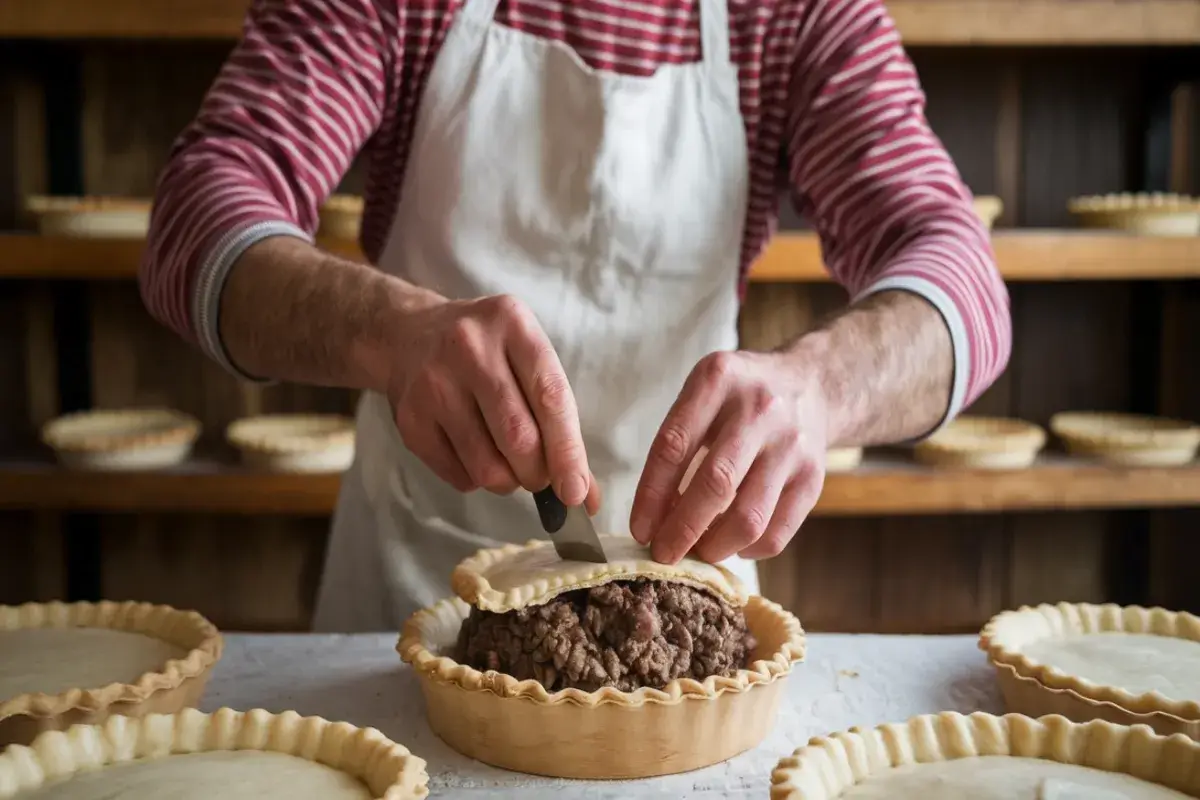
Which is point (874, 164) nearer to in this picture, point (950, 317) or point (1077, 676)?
point (950, 317)

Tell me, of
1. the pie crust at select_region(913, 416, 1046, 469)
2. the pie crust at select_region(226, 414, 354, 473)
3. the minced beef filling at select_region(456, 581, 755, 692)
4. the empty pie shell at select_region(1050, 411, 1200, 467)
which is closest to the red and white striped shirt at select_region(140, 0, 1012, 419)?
the minced beef filling at select_region(456, 581, 755, 692)

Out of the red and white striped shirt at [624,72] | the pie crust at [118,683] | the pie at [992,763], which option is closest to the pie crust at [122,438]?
the red and white striped shirt at [624,72]

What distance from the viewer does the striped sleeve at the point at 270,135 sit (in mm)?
1728

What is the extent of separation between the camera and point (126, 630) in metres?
1.65

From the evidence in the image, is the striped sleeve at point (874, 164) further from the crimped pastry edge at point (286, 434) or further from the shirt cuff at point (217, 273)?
the crimped pastry edge at point (286, 434)

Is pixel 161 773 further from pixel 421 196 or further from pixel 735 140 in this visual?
pixel 735 140

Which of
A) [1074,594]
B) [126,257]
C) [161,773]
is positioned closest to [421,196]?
[161,773]

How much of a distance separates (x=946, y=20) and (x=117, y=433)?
238 centimetres

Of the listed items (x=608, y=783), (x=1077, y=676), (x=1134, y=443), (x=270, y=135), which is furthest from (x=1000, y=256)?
(x=608, y=783)

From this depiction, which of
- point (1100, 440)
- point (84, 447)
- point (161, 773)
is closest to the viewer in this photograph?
point (161, 773)

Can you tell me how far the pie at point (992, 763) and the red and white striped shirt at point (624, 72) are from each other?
2.10 ft

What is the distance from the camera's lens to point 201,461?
318 cm

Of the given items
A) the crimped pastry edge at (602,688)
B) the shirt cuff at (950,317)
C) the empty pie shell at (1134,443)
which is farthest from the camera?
the empty pie shell at (1134,443)

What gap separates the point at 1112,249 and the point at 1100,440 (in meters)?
0.50
